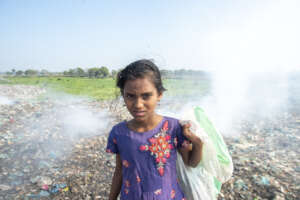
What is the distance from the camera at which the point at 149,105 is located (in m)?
1.16

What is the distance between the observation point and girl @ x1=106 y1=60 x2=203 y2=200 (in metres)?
1.15

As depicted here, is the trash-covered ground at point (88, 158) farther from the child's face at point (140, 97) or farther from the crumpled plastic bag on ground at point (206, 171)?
the crumpled plastic bag on ground at point (206, 171)

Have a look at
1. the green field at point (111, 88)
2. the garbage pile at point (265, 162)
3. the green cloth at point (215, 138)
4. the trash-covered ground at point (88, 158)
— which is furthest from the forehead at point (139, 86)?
the green field at point (111, 88)

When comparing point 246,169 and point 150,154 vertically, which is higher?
point 150,154

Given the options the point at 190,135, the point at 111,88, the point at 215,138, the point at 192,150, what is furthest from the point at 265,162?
the point at 111,88

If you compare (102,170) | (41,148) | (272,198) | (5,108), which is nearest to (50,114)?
(5,108)

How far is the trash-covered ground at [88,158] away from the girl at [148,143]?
2.34 feet

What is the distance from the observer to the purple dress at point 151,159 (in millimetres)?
1180

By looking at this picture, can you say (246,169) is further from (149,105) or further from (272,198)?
(149,105)

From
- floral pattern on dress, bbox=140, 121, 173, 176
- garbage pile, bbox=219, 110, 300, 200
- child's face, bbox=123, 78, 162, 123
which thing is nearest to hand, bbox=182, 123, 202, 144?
floral pattern on dress, bbox=140, 121, 173, 176

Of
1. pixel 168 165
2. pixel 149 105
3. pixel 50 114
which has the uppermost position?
pixel 149 105

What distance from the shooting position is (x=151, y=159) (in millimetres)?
1188

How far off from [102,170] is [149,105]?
2422 mm

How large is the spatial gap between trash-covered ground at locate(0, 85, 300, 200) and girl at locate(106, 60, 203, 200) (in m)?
0.71
